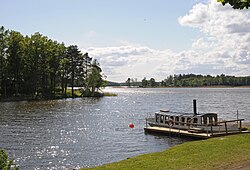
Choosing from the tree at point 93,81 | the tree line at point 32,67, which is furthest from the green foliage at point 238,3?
the tree at point 93,81

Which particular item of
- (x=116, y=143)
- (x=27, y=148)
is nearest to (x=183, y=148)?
(x=116, y=143)

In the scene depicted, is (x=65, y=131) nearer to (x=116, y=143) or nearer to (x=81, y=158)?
(x=116, y=143)

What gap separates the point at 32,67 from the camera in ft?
304

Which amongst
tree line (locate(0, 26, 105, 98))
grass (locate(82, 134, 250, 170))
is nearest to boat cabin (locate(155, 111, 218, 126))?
grass (locate(82, 134, 250, 170))

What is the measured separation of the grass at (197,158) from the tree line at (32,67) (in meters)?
72.4

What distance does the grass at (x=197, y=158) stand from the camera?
654 inches

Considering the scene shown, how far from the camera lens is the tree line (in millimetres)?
87812

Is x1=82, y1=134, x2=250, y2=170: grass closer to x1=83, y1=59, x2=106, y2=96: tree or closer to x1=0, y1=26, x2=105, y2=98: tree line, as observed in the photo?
x1=0, y1=26, x2=105, y2=98: tree line

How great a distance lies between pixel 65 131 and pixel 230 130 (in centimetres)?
1972

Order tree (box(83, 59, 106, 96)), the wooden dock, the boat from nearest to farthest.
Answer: the wooden dock → the boat → tree (box(83, 59, 106, 96))

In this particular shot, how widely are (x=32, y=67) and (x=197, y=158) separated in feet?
268

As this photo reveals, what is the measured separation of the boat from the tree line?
193 ft

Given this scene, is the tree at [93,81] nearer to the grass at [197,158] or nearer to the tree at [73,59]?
the tree at [73,59]

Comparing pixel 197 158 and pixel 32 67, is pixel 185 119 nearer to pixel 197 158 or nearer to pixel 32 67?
pixel 197 158
